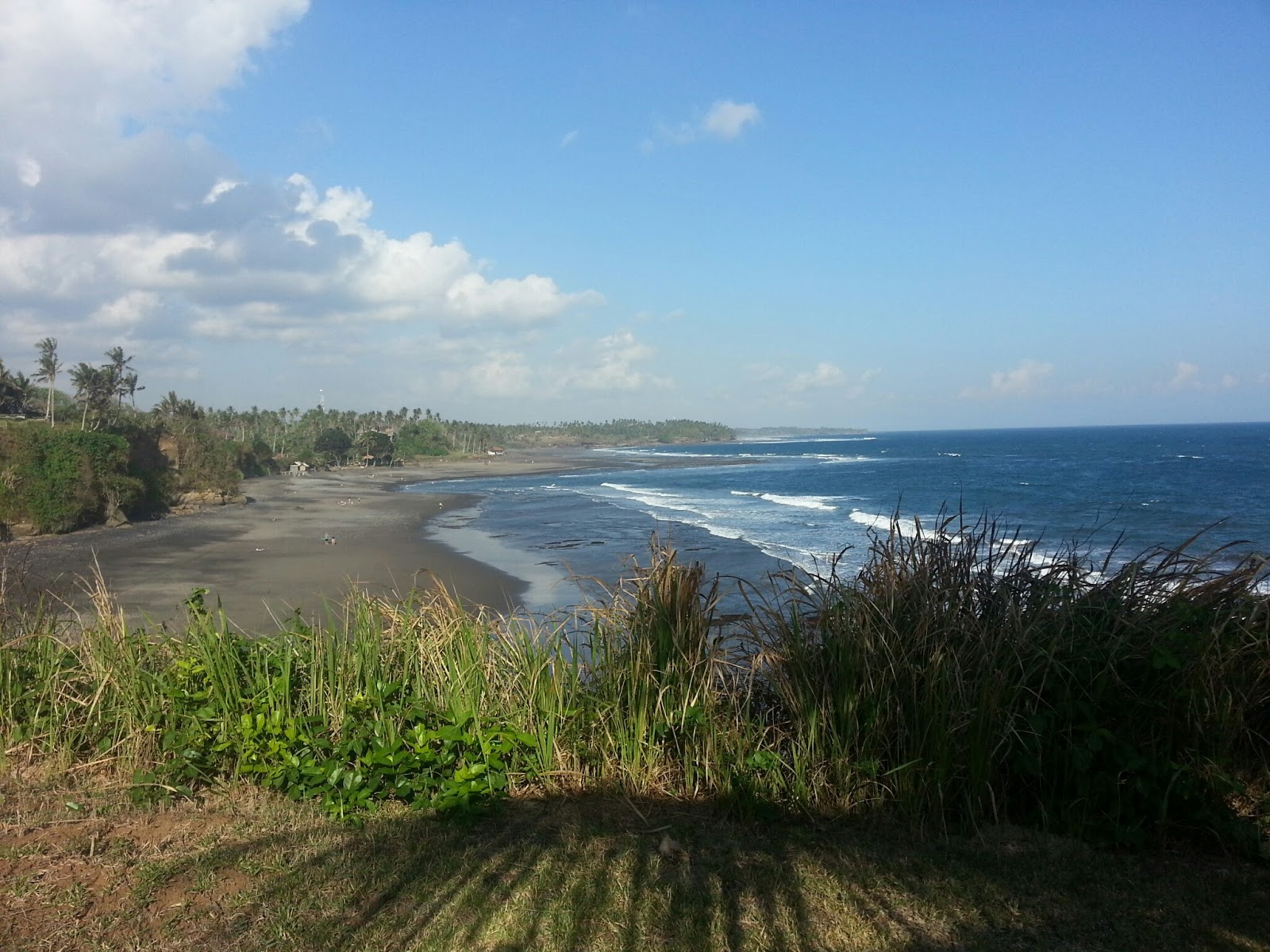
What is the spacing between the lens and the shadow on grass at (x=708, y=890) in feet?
9.27

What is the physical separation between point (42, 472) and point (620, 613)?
3429 centimetres

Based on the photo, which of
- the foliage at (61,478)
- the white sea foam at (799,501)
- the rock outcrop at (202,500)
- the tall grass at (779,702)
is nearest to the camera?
the tall grass at (779,702)

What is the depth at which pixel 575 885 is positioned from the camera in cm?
316

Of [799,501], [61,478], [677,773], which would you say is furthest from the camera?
[799,501]

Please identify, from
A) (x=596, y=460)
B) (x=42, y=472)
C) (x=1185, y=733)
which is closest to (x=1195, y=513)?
(x=1185, y=733)

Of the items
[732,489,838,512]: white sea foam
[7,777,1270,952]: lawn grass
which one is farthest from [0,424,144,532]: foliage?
[7,777,1270,952]: lawn grass

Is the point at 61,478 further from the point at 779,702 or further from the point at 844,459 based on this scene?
the point at 844,459

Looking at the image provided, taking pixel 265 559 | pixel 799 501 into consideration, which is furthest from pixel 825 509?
pixel 265 559

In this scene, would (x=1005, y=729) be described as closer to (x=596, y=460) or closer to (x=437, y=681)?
(x=437, y=681)

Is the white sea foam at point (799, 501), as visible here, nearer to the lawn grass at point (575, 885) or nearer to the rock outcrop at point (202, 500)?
the rock outcrop at point (202, 500)

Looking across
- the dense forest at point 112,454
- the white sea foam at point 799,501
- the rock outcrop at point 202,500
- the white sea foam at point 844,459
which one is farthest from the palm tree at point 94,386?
the white sea foam at point 844,459

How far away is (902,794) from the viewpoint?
3787mm

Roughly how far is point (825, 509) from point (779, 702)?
101ft

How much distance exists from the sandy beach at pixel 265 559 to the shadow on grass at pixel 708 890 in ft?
10.9
